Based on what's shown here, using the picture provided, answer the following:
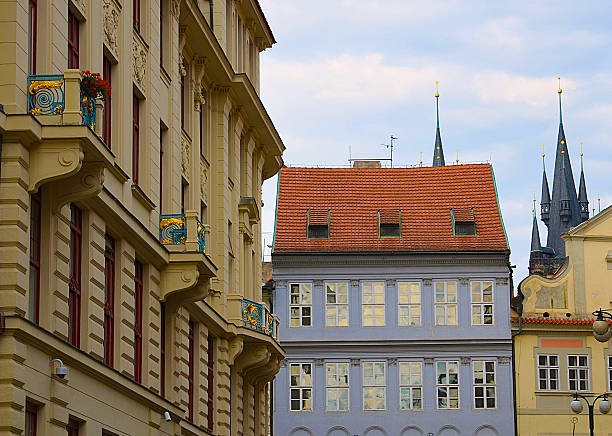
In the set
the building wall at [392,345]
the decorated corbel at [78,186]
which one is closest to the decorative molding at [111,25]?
the decorated corbel at [78,186]

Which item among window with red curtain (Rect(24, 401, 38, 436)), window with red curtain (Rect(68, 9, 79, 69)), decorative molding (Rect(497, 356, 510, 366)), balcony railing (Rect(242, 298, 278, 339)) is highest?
window with red curtain (Rect(68, 9, 79, 69))

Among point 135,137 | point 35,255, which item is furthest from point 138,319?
point 35,255

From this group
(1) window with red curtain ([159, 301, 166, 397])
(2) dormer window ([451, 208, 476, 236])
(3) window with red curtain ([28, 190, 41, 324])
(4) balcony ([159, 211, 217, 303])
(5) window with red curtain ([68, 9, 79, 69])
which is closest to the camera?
(3) window with red curtain ([28, 190, 41, 324])

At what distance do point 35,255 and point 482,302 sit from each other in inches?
1657

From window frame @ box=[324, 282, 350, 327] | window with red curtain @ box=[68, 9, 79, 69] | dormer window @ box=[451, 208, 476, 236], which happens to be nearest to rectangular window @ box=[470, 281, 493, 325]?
dormer window @ box=[451, 208, 476, 236]

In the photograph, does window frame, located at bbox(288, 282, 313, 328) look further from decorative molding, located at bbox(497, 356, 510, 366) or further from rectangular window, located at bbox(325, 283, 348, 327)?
decorative molding, located at bbox(497, 356, 510, 366)

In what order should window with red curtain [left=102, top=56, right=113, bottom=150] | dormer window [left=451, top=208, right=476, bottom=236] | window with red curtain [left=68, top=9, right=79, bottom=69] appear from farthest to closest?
1. dormer window [left=451, top=208, right=476, bottom=236]
2. window with red curtain [left=102, top=56, right=113, bottom=150]
3. window with red curtain [left=68, top=9, right=79, bottom=69]

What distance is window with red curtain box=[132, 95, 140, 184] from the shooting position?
95.6 feet

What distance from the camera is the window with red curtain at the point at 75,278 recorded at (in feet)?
77.7

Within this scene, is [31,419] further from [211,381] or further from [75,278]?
[211,381]

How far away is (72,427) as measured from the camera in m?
23.5

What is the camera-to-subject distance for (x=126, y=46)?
2791 cm

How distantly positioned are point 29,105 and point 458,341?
139ft

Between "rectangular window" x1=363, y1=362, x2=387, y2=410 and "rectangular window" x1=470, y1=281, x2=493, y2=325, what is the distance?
4794 mm
